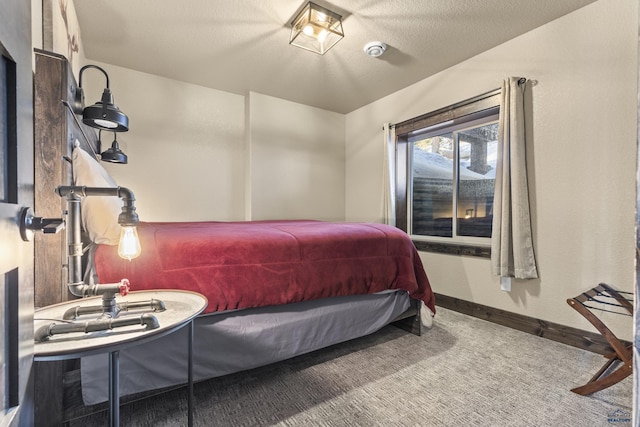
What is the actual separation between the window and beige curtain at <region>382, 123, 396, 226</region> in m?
0.09

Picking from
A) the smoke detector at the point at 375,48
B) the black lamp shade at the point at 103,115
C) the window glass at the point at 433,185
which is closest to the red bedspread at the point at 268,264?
the black lamp shade at the point at 103,115

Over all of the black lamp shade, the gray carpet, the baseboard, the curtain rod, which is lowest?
the gray carpet

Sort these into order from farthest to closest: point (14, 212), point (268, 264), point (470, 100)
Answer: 1. point (470, 100)
2. point (268, 264)
3. point (14, 212)

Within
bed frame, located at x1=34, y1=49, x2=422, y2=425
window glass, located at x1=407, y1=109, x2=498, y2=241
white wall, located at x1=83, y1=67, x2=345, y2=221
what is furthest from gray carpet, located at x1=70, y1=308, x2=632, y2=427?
white wall, located at x1=83, y1=67, x2=345, y2=221

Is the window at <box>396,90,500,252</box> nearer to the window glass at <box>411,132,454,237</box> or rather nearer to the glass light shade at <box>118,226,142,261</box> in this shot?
the window glass at <box>411,132,454,237</box>

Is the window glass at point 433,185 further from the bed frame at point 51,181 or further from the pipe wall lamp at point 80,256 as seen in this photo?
the bed frame at point 51,181

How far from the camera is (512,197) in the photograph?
7.52 ft

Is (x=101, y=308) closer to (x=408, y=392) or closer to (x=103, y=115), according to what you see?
(x=103, y=115)

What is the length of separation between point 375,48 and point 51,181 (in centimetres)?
254

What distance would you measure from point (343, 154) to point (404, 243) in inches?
101

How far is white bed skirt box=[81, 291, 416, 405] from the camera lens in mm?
1273

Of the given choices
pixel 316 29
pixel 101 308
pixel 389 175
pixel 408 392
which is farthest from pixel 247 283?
pixel 389 175

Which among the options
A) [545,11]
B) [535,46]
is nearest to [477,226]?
[535,46]

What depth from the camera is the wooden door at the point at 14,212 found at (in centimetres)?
42
